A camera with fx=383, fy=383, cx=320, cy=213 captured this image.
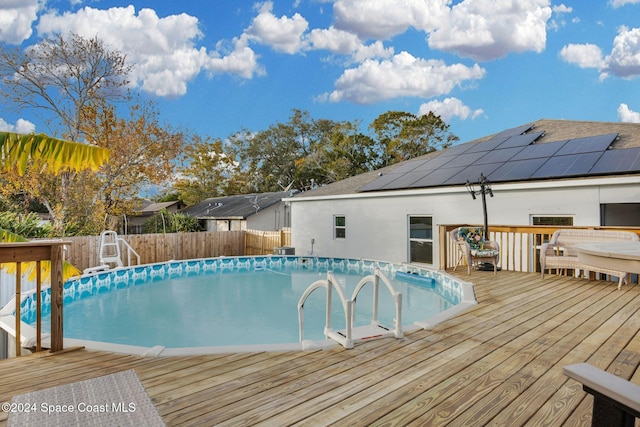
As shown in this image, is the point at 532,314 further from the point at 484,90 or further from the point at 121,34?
the point at 484,90

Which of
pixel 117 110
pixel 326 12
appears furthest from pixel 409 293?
pixel 326 12

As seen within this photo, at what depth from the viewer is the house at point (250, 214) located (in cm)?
2128

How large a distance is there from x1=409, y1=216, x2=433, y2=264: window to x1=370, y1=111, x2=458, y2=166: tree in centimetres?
1834

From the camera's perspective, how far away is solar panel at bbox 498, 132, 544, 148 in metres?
12.0

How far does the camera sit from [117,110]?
805 inches

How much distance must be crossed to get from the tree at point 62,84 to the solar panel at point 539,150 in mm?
18186

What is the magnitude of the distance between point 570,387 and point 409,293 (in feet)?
21.2

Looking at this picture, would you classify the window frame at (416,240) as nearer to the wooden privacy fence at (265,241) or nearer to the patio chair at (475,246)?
the patio chair at (475,246)

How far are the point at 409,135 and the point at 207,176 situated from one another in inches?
718

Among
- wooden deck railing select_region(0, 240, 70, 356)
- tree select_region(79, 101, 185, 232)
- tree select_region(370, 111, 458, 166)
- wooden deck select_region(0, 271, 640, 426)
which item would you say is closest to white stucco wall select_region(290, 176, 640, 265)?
wooden deck select_region(0, 271, 640, 426)

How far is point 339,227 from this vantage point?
14805mm

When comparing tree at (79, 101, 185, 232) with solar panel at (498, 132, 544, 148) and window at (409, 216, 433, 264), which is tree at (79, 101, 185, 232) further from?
solar panel at (498, 132, 544, 148)

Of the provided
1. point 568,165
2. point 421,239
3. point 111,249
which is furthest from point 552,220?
point 111,249

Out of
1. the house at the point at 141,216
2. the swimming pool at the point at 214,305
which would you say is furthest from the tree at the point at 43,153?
the house at the point at 141,216
